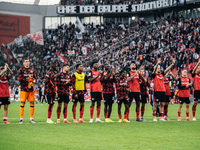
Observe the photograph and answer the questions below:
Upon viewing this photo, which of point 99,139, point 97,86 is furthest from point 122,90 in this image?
point 99,139

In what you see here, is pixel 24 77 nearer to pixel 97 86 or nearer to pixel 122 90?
pixel 97 86

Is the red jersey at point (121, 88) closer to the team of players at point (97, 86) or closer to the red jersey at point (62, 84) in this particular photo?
the team of players at point (97, 86)

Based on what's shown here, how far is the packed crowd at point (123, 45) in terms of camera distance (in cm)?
4194

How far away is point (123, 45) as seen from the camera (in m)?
53.3

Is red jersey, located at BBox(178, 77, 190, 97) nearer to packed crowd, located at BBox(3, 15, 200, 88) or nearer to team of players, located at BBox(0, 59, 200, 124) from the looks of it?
team of players, located at BBox(0, 59, 200, 124)

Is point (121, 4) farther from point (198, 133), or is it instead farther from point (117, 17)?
point (198, 133)

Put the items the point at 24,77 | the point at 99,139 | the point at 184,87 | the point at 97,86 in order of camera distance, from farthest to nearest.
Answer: the point at 184,87
the point at 97,86
the point at 24,77
the point at 99,139

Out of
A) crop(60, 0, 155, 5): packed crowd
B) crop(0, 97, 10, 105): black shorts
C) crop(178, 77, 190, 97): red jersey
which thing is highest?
crop(60, 0, 155, 5): packed crowd

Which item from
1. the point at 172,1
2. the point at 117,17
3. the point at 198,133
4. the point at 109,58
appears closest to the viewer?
the point at 198,133

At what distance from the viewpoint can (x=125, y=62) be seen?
153 feet

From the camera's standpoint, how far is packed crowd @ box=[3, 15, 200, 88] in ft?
138

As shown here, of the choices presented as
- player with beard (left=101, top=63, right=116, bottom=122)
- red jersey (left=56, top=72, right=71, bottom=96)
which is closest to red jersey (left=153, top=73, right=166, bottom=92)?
player with beard (left=101, top=63, right=116, bottom=122)

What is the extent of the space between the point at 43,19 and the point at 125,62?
29.3m

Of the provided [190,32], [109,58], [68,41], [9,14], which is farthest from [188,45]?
[9,14]
